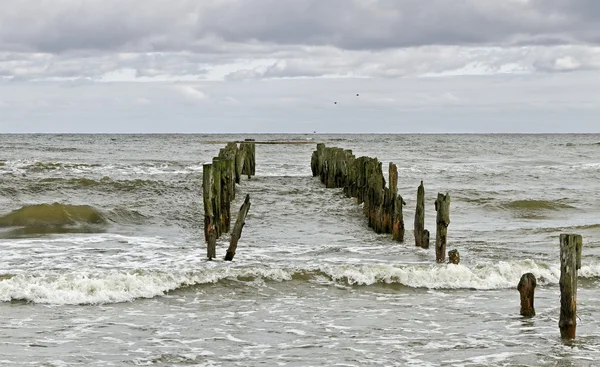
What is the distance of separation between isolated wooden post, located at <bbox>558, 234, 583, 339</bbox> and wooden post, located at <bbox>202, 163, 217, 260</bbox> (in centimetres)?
713

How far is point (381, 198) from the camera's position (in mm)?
18891

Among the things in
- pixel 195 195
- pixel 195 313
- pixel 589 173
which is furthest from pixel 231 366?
pixel 589 173

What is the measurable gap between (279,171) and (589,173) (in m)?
15.5

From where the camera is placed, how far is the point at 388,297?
42.1ft

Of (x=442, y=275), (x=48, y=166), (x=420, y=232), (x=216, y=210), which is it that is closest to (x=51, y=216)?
(x=216, y=210)

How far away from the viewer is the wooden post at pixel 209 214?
50.2 feet

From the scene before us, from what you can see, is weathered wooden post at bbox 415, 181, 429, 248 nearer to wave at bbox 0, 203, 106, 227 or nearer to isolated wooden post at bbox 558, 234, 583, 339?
isolated wooden post at bbox 558, 234, 583, 339

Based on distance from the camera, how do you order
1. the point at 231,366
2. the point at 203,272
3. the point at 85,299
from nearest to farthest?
the point at 231,366 → the point at 85,299 → the point at 203,272

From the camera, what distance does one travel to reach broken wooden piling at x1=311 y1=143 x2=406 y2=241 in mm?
17734

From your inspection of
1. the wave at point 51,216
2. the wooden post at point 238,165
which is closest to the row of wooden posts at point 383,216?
the wooden post at point 238,165

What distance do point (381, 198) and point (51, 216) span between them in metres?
8.94

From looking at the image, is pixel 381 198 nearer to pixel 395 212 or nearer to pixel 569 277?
pixel 395 212

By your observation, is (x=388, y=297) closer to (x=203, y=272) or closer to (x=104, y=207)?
(x=203, y=272)

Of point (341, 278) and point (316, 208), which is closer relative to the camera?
point (341, 278)
